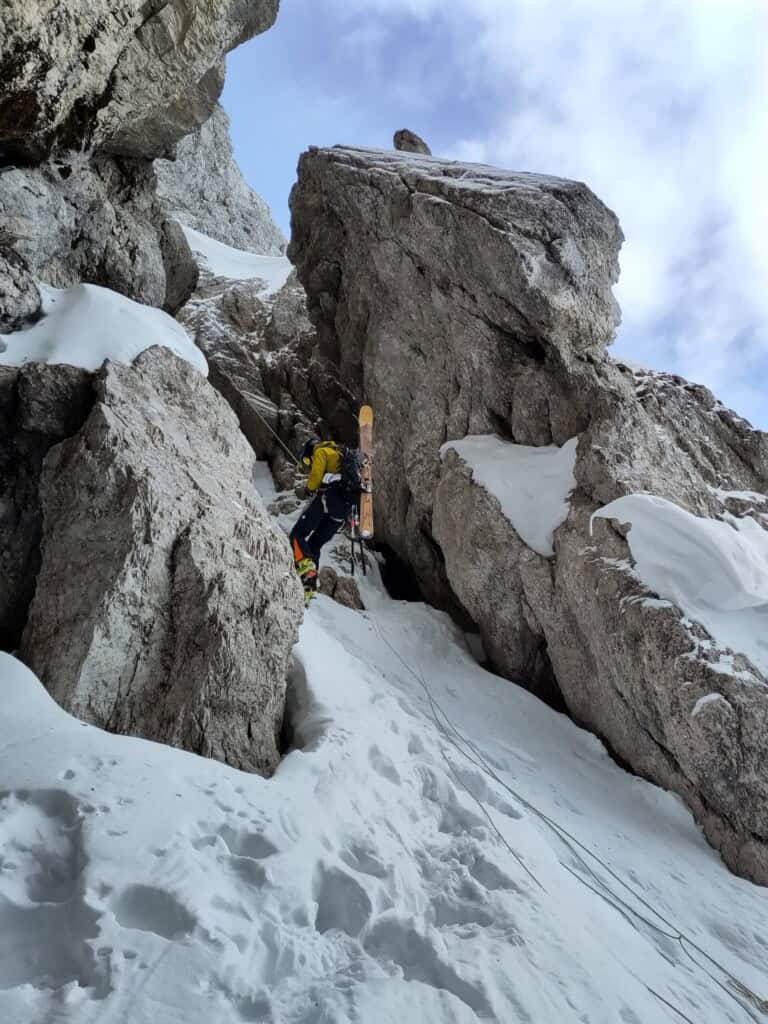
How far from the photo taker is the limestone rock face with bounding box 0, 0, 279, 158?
735 centimetres

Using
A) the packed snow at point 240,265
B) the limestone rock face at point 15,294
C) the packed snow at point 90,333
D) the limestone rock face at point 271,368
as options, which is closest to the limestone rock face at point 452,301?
the limestone rock face at point 271,368

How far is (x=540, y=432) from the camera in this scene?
479 inches

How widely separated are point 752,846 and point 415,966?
561 centimetres

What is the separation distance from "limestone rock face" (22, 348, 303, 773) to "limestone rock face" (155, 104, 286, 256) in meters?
29.4

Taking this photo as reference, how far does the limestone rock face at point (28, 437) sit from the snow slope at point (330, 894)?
156 cm

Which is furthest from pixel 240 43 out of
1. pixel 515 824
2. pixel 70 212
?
pixel 515 824

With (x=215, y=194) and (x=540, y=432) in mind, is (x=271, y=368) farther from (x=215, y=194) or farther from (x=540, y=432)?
(x=215, y=194)

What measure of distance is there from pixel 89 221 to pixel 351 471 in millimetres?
5693

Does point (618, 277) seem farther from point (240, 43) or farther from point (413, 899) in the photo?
point (413, 899)

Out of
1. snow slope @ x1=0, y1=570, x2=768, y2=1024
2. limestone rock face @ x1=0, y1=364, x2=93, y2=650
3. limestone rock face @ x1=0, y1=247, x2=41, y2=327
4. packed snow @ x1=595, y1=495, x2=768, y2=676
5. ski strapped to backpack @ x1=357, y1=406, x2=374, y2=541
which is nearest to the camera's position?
snow slope @ x1=0, y1=570, x2=768, y2=1024

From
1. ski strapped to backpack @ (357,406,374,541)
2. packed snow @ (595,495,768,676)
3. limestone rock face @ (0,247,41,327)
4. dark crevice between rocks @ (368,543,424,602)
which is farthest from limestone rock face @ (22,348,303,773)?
dark crevice between rocks @ (368,543,424,602)

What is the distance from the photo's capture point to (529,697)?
10547mm

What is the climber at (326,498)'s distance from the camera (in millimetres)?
10977

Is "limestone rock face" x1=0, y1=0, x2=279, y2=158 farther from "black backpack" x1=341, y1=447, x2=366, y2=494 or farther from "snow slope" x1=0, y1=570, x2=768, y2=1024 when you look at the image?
"snow slope" x1=0, y1=570, x2=768, y2=1024
